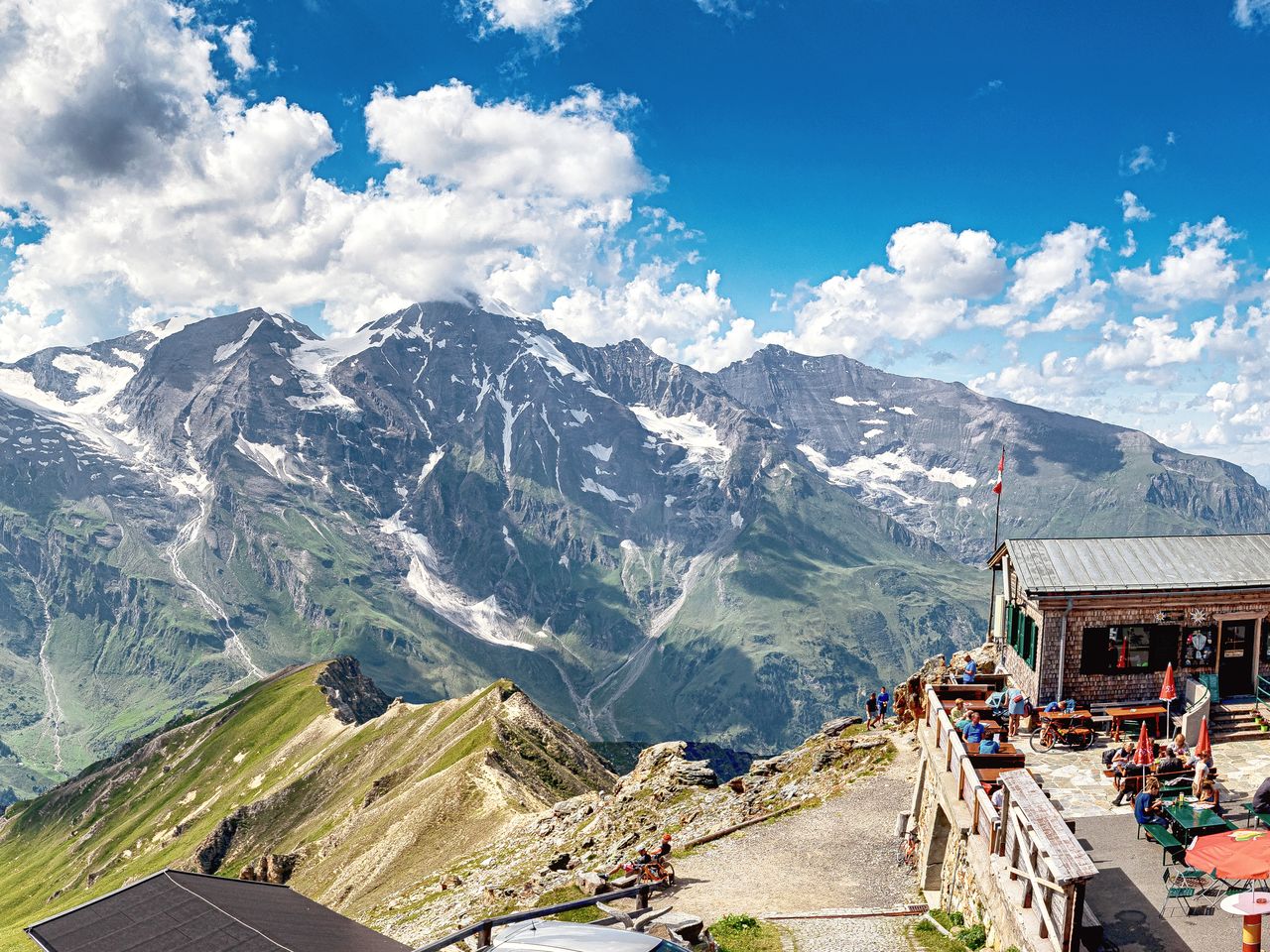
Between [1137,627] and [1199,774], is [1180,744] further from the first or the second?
[1199,774]

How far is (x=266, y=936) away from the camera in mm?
17672

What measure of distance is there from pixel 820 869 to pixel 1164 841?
13.3m

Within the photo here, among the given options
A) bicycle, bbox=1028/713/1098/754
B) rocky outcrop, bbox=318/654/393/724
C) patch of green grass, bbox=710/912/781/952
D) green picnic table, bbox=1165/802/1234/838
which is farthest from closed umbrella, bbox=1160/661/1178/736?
rocky outcrop, bbox=318/654/393/724

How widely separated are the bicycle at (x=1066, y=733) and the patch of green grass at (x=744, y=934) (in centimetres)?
1318

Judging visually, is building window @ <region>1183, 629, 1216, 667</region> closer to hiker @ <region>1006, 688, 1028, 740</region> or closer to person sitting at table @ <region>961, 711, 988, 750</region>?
hiker @ <region>1006, 688, 1028, 740</region>

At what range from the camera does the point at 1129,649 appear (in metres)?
37.4

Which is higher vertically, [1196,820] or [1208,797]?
[1208,797]

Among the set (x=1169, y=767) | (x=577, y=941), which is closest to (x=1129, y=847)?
(x=1169, y=767)

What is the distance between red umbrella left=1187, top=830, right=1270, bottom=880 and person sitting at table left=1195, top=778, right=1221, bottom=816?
6.88 m

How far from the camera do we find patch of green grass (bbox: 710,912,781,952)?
2500cm

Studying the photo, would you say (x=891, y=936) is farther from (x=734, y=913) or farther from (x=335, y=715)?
(x=335, y=715)

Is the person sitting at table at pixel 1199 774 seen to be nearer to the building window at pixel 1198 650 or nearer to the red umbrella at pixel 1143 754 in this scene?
the red umbrella at pixel 1143 754

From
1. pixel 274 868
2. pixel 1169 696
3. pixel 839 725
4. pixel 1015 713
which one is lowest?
pixel 274 868

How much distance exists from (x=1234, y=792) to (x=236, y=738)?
5939 inches
